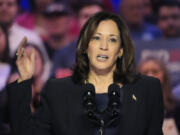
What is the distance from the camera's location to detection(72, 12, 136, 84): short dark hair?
2.56m

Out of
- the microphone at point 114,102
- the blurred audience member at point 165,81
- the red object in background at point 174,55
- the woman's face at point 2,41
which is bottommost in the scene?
the blurred audience member at point 165,81

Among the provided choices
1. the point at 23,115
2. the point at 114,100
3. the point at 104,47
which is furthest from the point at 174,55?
the point at 23,115

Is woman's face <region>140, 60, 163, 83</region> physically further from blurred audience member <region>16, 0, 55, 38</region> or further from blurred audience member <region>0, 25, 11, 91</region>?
blurred audience member <region>0, 25, 11, 91</region>

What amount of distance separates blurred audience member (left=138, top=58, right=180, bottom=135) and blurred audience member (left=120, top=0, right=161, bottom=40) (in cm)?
38

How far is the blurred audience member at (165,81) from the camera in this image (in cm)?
494

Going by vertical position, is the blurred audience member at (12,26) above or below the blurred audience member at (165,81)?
above

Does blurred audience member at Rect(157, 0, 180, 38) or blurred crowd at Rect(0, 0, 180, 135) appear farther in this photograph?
blurred audience member at Rect(157, 0, 180, 38)

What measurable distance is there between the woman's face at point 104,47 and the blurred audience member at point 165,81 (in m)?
2.53

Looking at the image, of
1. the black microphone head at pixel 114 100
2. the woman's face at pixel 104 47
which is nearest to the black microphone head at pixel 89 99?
the black microphone head at pixel 114 100

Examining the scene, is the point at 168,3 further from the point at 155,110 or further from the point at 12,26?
the point at 155,110

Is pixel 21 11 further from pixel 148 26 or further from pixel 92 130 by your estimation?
pixel 92 130

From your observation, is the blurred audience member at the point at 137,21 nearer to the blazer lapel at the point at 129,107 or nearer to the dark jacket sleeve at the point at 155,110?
the dark jacket sleeve at the point at 155,110

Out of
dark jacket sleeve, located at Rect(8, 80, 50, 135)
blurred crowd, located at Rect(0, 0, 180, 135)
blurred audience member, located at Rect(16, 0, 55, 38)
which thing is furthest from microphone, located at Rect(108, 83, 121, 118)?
blurred audience member, located at Rect(16, 0, 55, 38)

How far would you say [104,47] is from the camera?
8.05 feet
